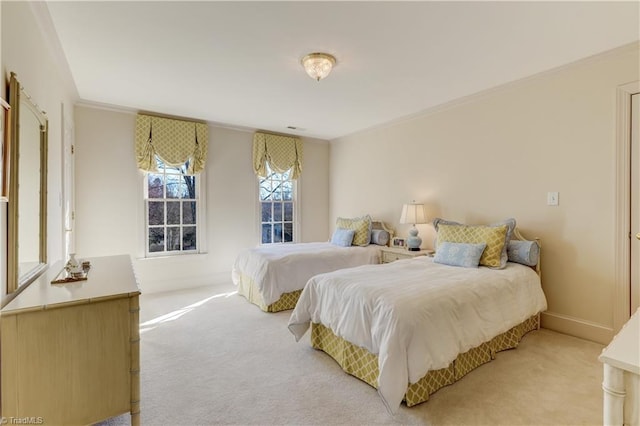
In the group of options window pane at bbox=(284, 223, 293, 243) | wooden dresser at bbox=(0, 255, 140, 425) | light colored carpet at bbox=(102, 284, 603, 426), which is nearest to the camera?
wooden dresser at bbox=(0, 255, 140, 425)

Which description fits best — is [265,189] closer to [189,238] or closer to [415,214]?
[189,238]

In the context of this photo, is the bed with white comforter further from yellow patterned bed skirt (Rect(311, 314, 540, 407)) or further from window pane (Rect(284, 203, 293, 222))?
window pane (Rect(284, 203, 293, 222))

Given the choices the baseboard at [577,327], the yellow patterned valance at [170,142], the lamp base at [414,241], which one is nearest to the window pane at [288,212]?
the yellow patterned valance at [170,142]

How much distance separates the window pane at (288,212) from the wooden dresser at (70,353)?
3.96 metres

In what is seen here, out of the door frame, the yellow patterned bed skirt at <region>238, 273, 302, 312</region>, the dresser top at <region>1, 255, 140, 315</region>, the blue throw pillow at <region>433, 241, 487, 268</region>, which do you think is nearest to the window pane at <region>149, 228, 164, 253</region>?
the yellow patterned bed skirt at <region>238, 273, 302, 312</region>

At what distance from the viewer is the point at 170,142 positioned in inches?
171

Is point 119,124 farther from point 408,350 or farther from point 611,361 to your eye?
point 611,361

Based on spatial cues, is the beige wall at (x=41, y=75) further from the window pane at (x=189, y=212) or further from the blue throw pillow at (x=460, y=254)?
the blue throw pillow at (x=460, y=254)

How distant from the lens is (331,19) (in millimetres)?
2094

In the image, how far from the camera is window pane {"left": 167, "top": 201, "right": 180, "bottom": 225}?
14.8 ft

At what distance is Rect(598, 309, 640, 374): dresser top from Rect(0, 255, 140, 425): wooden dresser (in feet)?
6.05

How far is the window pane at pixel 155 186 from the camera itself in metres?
4.36

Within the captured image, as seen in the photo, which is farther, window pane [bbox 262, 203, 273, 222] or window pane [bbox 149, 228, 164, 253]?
window pane [bbox 262, 203, 273, 222]

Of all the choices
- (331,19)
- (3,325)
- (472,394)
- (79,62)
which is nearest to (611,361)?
(472,394)
